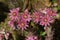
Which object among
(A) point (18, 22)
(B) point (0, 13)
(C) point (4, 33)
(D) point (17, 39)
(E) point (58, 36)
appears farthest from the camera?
(B) point (0, 13)

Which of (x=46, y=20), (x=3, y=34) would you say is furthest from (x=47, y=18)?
(x=3, y=34)

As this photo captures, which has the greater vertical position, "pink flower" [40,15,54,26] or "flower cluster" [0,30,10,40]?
"pink flower" [40,15,54,26]

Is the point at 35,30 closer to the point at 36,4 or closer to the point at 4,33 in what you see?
the point at 4,33

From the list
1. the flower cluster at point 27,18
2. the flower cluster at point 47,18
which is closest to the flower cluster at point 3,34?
the flower cluster at point 27,18

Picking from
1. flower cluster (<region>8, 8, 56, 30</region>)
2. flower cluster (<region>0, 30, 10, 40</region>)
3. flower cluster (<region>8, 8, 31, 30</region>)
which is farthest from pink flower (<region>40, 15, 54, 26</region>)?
flower cluster (<region>0, 30, 10, 40</region>)

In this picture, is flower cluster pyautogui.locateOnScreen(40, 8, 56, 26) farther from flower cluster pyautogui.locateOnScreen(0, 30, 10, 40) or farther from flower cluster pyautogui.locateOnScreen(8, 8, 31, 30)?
flower cluster pyautogui.locateOnScreen(0, 30, 10, 40)

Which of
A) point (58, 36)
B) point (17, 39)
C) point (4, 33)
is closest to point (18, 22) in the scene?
point (4, 33)

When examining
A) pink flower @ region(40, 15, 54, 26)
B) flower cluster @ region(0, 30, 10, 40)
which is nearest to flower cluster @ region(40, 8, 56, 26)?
pink flower @ region(40, 15, 54, 26)

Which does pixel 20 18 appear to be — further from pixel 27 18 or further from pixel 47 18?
pixel 47 18

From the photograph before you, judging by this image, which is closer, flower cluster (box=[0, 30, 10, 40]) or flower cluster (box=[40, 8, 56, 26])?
flower cluster (box=[40, 8, 56, 26])

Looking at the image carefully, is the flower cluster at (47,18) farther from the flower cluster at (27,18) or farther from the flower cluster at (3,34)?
the flower cluster at (3,34)

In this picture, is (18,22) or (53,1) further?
(53,1)
